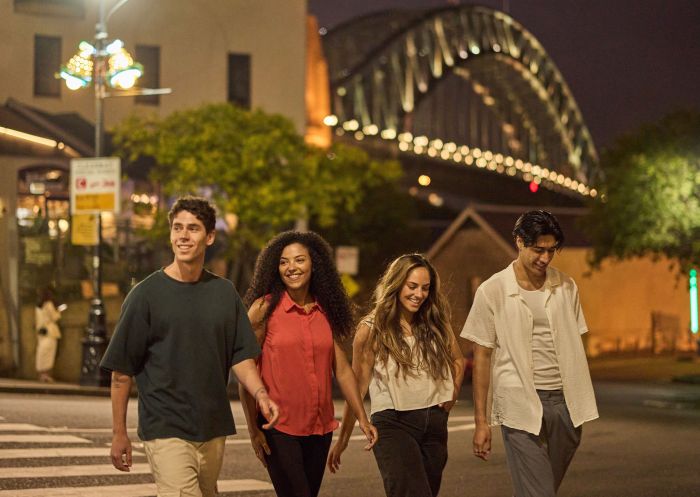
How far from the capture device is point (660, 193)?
111 ft

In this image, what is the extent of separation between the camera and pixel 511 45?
372ft

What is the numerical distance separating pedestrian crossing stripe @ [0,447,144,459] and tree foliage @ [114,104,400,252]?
952 inches

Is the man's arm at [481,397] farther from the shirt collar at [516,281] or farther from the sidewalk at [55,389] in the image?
the sidewalk at [55,389]

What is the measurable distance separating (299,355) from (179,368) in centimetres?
91

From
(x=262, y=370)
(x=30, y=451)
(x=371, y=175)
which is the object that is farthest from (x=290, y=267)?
(x=371, y=175)

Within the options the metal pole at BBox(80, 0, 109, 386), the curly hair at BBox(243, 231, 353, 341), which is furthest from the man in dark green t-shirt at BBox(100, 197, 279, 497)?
the metal pole at BBox(80, 0, 109, 386)

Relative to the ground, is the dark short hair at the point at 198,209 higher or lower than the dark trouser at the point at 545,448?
higher

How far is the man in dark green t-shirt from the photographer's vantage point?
19.0 feet

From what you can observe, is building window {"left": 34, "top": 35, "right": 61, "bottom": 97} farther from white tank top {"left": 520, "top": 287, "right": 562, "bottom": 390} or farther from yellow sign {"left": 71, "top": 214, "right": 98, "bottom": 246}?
white tank top {"left": 520, "top": 287, "right": 562, "bottom": 390}

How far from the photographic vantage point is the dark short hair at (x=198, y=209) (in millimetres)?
6031

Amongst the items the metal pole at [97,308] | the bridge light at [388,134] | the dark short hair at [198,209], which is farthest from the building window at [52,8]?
the bridge light at [388,134]

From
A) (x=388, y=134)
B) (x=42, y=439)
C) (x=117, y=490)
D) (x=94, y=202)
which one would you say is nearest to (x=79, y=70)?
(x=94, y=202)

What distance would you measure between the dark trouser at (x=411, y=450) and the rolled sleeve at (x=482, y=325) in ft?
1.38

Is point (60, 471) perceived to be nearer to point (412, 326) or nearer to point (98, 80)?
point (412, 326)
